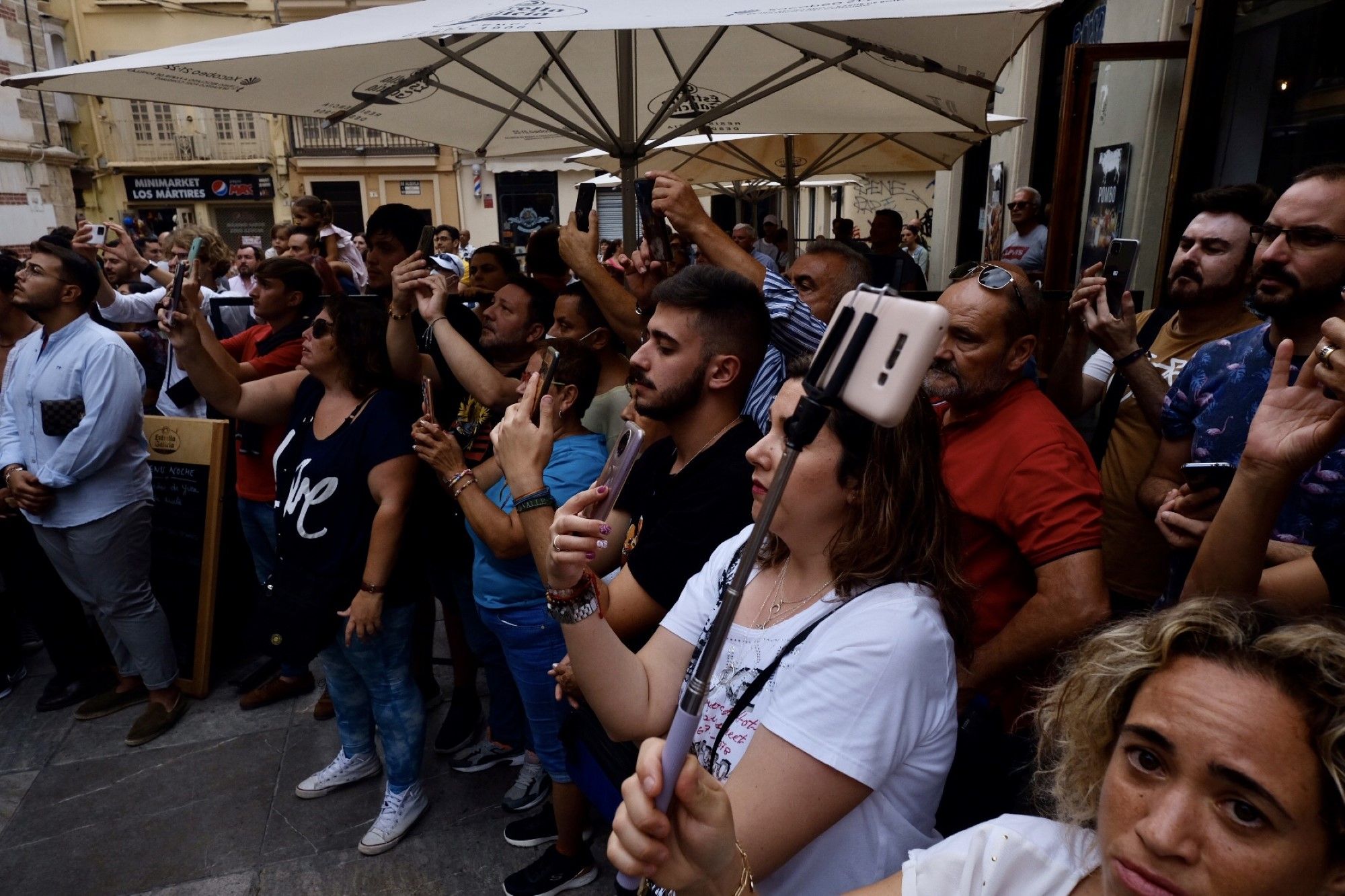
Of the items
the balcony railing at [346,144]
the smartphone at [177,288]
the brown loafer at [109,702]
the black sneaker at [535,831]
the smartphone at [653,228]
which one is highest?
the balcony railing at [346,144]

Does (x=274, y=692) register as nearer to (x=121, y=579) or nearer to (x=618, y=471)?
(x=121, y=579)

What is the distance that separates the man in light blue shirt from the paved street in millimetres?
279

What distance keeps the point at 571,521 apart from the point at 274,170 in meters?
29.5

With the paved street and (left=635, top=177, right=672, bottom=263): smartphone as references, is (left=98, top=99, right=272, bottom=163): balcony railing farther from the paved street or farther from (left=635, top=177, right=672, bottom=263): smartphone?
(left=635, top=177, right=672, bottom=263): smartphone

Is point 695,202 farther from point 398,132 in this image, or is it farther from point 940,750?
point 398,132

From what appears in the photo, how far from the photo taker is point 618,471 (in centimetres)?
145

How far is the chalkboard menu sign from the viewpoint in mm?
4141

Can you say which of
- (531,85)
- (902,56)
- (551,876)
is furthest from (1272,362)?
(531,85)

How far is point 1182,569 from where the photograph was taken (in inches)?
70.3

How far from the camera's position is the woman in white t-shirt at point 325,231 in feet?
→ 18.7

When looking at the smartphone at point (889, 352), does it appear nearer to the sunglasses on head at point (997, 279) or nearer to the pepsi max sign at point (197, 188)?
the sunglasses on head at point (997, 279)

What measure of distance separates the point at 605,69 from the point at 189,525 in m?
3.10

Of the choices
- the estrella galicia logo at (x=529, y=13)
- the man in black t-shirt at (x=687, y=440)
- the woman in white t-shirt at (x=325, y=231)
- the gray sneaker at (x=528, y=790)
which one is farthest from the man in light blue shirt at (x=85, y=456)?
the man in black t-shirt at (x=687, y=440)

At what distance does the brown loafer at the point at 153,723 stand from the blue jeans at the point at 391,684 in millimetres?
1239
